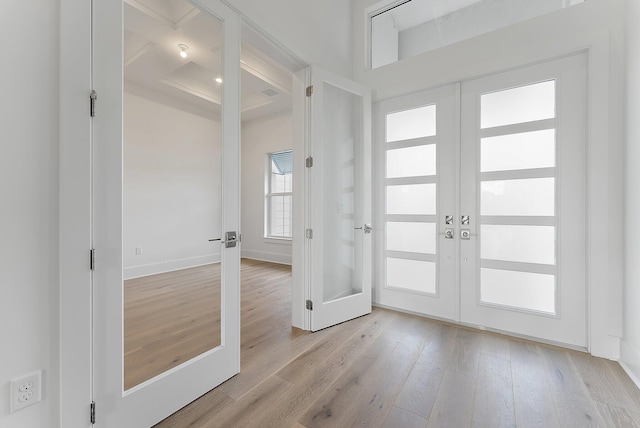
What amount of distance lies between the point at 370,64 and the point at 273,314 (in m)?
3.06

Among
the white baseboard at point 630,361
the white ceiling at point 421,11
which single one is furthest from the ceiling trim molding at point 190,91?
the white baseboard at point 630,361

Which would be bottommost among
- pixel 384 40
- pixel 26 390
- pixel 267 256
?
pixel 267 256

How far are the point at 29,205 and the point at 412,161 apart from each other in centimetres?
285

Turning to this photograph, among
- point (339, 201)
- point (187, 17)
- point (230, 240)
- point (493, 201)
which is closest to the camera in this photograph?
point (187, 17)

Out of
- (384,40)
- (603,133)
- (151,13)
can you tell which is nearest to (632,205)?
(603,133)

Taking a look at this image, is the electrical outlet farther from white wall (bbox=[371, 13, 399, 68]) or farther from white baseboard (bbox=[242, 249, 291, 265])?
white baseboard (bbox=[242, 249, 291, 265])

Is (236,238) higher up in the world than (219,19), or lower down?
lower down

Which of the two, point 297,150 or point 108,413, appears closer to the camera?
point 108,413

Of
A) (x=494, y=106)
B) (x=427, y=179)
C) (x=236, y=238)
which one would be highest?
(x=494, y=106)

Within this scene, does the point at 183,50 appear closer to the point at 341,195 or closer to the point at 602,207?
the point at 341,195

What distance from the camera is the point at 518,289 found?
2363mm

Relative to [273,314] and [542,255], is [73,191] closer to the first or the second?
[273,314]

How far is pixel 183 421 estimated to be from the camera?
55.0 inches

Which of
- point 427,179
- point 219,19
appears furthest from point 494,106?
point 219,19
